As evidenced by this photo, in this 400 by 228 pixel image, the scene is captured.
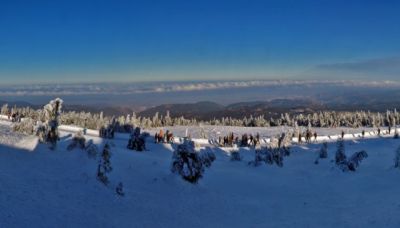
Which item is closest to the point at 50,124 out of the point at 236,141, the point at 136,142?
the point at 136,142

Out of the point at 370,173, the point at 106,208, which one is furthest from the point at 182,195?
the point at 370,173

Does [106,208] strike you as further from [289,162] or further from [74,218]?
[289,162]

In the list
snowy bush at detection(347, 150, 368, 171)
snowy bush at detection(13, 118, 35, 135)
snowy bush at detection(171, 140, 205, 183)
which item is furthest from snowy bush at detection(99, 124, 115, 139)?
snowy bush at detection(347, 150, 368, 171)

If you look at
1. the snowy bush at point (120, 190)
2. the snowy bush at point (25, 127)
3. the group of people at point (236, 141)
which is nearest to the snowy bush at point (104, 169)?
the snowy bush at point (120, 190)

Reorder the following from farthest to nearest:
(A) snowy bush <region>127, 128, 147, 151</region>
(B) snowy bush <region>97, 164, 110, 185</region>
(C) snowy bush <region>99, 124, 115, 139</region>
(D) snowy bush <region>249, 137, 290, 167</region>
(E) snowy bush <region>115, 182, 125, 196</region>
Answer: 1. (C) snowy bush <region>99, 124, 115, 139</region>
2. (D) snowy bush <region>249, 137, 290, 167</region>
3. (A) snowy bush <region>127, 128, 147, 151</region>
4. (B) snowy bush <region>97, 164, 110, 185</region>
5. (E) snowy bush <region>115, 182, 125, 196</region>

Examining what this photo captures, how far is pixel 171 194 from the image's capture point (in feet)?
92.4

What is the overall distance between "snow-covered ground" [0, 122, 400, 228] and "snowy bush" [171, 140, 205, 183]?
675 millimetres

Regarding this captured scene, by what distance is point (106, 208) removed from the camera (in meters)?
21.8

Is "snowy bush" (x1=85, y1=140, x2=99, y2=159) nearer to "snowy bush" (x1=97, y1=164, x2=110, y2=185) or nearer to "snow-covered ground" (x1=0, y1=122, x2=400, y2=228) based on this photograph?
"snow-covered ground" (x1=0, y1=122, x2=400, y2=228)

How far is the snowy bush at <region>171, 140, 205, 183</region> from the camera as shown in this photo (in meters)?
31.3

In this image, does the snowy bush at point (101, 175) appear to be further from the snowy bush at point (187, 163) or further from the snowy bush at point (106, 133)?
the snowy bush at point (106, 133)

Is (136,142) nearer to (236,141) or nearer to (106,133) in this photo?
(106,133)

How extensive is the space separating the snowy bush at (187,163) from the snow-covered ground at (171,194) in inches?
26.6

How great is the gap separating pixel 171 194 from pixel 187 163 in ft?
13.5
